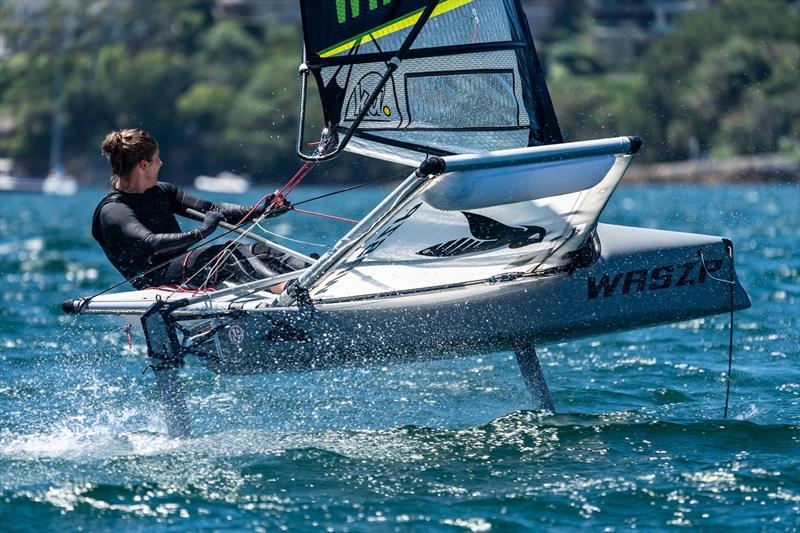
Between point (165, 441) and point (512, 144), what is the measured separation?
2211 mm

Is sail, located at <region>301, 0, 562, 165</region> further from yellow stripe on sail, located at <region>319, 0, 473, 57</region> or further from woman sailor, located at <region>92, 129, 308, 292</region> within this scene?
woman sailor, located at <region>92, 129, 308, 292</region>

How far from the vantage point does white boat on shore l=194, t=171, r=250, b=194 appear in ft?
193

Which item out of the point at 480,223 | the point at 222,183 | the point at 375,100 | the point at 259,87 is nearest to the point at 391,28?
the point at 375,100

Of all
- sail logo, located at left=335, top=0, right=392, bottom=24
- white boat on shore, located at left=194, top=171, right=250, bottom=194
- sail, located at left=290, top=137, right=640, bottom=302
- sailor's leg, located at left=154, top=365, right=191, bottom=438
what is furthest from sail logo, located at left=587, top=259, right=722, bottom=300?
white boat on shore, located at left=194, top=171, right=250, bottom=194

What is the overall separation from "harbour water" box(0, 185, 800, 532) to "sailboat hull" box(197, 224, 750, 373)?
344mm

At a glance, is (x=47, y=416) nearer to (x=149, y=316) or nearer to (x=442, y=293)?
(x=149, y=316)

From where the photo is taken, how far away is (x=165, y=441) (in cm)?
513

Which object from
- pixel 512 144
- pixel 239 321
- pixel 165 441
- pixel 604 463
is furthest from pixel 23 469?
pixel 512 144

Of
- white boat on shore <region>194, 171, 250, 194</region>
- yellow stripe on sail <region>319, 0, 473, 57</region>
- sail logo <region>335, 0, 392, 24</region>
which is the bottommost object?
yellow stripe on sail <region>319, 0, 473, 57</region>

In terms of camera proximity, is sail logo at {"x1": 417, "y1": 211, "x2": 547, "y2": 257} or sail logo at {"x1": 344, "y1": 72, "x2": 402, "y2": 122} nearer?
sail logo at {"x1": 417, "y1": 211, "x2": 547, "y2": 257}

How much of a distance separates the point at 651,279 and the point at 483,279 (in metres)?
0.71

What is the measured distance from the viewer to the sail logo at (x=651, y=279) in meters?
5.21

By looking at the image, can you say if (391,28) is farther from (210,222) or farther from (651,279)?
(651,279)

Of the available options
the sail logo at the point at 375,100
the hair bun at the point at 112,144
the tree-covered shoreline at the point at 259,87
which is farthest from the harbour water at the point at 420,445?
the tree-covered shoreline at the point at 259,87
